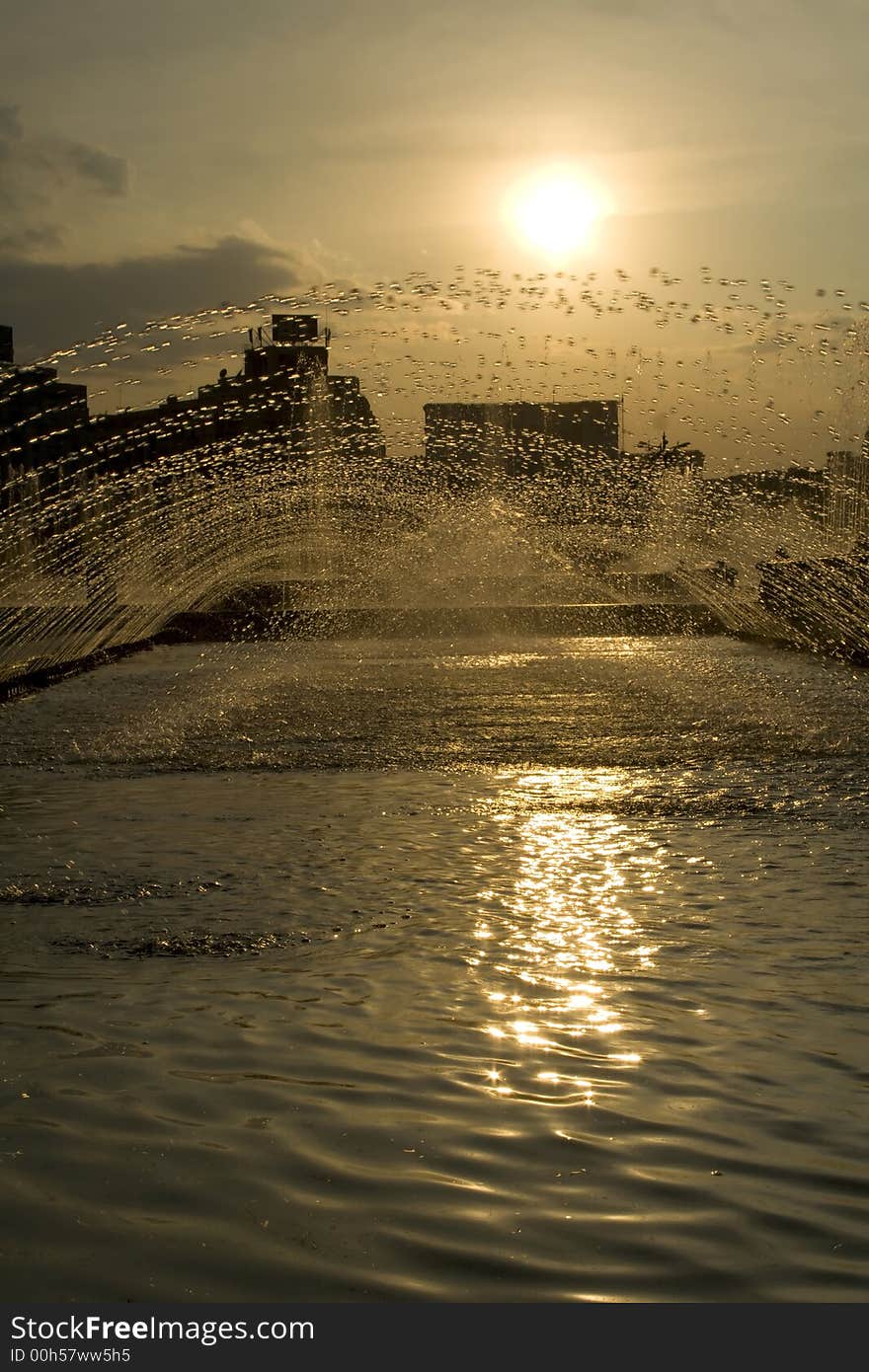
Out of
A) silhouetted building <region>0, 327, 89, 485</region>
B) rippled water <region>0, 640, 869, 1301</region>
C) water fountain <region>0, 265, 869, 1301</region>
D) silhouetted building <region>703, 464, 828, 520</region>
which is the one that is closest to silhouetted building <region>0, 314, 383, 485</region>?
silhouetted building <region>0, 327, 89, 485</region>

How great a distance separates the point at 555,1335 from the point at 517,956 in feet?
9.38

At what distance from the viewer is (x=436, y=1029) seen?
17.3 feet

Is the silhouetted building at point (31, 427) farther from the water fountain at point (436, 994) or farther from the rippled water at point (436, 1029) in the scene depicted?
the rippled water at point (436, 1029)

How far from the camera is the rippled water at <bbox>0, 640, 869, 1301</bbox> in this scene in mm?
3703

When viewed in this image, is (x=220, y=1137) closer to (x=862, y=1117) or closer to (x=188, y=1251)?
(x=188, y=1251)

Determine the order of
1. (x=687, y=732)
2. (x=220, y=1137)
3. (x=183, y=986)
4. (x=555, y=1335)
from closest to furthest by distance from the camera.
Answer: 1. (x=555, y=1335)
2. (x=220, y=1137)
3. (x=183, y=986)
4. (x=687, y=732)

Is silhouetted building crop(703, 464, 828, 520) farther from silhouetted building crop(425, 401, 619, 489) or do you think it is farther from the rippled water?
the rippled water

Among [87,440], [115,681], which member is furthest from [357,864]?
[87,440]

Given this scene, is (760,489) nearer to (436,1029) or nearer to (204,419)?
(204,419)

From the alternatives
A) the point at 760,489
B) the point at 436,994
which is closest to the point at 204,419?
the point at 760,489

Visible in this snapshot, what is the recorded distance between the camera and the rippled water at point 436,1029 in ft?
12.1

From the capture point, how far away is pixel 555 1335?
332 centimetres

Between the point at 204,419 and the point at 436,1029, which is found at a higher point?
the point at 204,419

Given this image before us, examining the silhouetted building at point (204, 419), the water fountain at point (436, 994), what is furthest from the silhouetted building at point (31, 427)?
the water fountain at point (436, 994)
